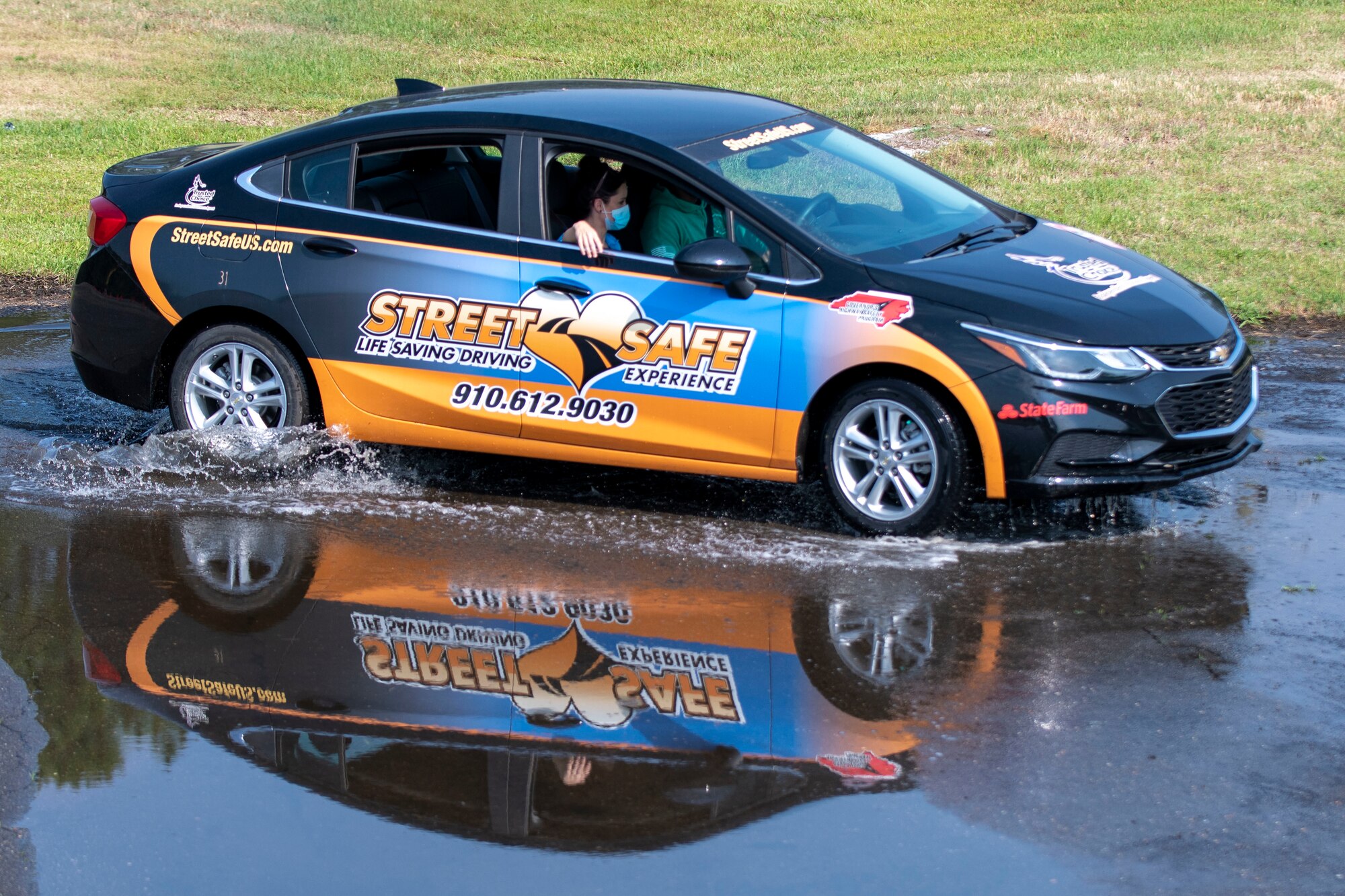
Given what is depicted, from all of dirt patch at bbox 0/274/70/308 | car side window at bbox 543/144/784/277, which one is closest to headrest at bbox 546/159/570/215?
car side window at bbox 543/144/784/277

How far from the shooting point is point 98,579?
19.7 ft

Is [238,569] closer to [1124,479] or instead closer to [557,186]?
[557,186]

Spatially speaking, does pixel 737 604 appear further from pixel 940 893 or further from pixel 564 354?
pixel 940 893

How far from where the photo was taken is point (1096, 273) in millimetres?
6430

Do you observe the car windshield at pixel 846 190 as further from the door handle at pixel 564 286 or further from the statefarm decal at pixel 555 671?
the statefarm decal at pixel 555 671

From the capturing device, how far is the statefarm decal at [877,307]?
6.08 metres

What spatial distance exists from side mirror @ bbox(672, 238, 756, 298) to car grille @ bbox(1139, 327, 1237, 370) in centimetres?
155

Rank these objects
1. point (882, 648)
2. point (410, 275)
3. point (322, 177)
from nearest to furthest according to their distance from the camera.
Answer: point (882, 648), point (410, 275), point (322, 177)

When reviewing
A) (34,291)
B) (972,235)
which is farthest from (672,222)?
(34,291)

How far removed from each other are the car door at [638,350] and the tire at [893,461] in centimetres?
30

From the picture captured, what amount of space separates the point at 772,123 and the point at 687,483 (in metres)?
1.69

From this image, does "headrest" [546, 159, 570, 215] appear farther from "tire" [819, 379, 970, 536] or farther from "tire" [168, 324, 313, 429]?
"tire" [819, 379, 970, 536]

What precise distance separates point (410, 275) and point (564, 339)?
0.76 meters

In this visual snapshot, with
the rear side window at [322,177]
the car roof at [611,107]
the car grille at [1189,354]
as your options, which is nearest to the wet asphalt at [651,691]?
the car grille at [1189,354]
